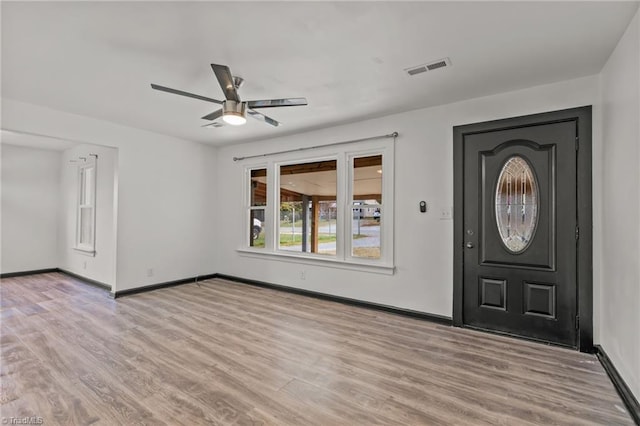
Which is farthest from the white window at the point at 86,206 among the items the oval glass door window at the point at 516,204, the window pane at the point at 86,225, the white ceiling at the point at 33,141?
the oval glass door window at the point at 516,204

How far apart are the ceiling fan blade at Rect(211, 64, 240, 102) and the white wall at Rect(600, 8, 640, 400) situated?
2.82 metres

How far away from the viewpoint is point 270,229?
17.7ft

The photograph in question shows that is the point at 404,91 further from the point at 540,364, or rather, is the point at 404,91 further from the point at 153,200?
the point at 153,200

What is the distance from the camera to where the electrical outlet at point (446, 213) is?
12.0 ft

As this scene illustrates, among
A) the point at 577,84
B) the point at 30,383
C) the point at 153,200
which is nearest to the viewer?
the point at 30,383

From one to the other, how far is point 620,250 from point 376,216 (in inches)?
97.0

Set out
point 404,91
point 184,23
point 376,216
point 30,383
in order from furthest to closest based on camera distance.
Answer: point 376,216
point 404,91
point 30,383
point 184,23

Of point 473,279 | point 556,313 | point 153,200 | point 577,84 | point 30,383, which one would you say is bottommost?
point 30,383

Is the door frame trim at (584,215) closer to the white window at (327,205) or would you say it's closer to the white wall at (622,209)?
the white wall at (622,209)

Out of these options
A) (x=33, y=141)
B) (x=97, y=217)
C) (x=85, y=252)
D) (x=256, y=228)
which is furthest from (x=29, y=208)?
(x=256, y=228)

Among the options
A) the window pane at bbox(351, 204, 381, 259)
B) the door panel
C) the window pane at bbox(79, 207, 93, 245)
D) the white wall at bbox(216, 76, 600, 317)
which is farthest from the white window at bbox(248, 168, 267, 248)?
the door panel

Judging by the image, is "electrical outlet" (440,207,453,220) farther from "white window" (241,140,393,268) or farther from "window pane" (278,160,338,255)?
"window pane" (278,160,338,255)

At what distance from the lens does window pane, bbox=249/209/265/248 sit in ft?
18.5

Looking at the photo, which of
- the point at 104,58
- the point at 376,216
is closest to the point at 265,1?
the point at 104,58
